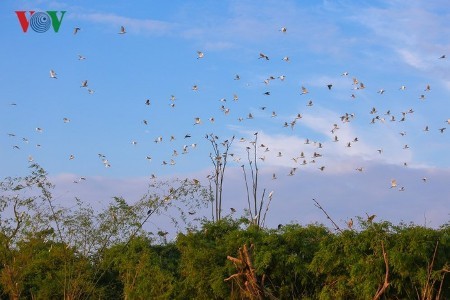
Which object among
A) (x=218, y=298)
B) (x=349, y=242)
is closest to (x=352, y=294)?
(x=349, y=242)

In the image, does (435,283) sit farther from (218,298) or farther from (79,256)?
(79,256)

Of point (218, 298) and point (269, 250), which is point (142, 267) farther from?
point (269, 250)

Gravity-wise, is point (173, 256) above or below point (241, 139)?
below

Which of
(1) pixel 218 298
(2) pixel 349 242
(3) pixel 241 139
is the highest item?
(3) pixel 241 139

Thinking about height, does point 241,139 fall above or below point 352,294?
above

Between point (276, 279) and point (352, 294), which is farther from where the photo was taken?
point (276, 279)

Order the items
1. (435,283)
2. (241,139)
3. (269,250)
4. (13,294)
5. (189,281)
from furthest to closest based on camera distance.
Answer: (241,139) → (13,294) → (189,281) → (269,250) → (435,283)

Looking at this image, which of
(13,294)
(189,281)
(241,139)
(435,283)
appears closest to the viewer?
(435,283)

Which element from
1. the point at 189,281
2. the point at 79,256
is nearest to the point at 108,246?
the point at 79,256

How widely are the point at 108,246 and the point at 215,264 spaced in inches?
138

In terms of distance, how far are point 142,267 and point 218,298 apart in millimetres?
2106

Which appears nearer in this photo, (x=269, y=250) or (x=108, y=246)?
(x=269, y=250)

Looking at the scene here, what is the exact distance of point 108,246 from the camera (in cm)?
1535

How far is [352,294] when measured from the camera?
11.3 m
